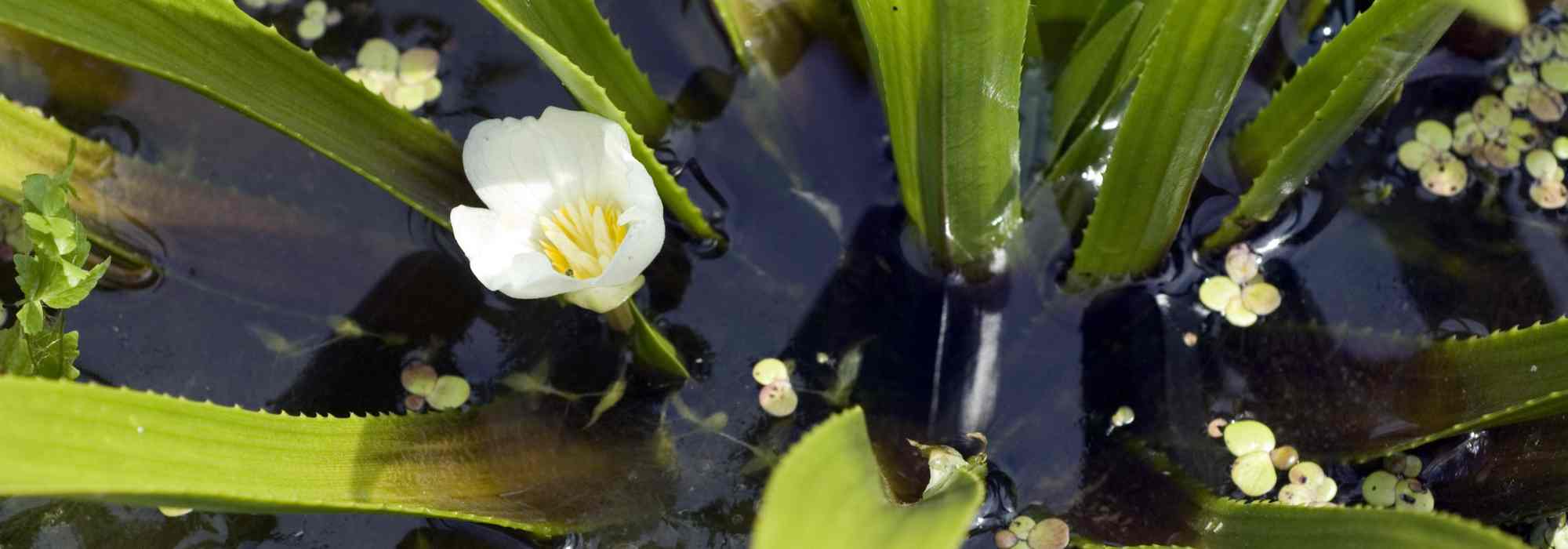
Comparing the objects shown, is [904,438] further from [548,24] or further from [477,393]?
[548,24]

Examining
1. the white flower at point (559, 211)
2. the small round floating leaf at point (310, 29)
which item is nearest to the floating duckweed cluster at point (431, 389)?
the white flower at point (559, 211)

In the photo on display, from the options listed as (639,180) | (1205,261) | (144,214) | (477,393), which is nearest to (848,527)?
(639,180)

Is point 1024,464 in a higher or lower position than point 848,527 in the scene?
lower

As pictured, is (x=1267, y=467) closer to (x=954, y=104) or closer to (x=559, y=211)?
(x=954, y=104)

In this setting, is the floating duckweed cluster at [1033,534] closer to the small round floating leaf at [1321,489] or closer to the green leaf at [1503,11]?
the small round floating leaf at [1321,489]

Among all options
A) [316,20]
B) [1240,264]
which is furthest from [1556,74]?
[316,20]

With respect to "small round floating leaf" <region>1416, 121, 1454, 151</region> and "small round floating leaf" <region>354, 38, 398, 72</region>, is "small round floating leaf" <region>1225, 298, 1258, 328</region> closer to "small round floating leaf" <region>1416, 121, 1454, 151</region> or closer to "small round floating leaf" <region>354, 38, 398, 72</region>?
"small round floating leaf" <region>1416, 121, 1454, 151</region>
